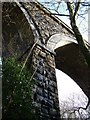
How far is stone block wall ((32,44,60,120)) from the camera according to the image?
16.7 feet

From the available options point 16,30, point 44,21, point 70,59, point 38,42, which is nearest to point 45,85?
point 38,42

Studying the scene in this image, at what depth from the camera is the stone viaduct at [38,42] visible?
532cm

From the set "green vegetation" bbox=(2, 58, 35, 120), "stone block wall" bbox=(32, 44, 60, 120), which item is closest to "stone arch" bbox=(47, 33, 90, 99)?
"stone block wall" bbox=(32, 44, 60, 120)

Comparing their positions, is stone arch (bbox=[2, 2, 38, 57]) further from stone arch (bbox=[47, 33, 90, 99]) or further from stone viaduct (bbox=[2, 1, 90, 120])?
stone arch (bbox=[47, 33, 90, 99])

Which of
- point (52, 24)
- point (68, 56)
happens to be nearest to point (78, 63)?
point (68, 56)

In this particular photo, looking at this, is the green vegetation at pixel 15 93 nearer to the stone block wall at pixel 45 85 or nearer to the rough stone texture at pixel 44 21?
the stone block wall at pixel 45 85

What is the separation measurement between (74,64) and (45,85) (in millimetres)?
2879

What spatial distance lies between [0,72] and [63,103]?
1157 centimetres

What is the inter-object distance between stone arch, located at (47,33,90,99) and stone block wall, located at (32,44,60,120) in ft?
1.31

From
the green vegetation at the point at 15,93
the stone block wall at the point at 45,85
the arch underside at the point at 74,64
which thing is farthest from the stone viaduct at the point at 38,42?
the green vegetation at the point at 15,93

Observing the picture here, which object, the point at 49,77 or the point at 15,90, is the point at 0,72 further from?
the point at 49,77

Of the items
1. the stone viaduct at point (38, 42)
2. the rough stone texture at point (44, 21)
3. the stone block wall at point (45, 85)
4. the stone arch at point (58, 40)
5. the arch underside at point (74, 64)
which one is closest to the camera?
the stone block wall at point (45, 85)

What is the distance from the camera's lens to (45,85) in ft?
17.9

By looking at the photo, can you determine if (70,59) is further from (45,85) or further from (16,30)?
(45,85)
